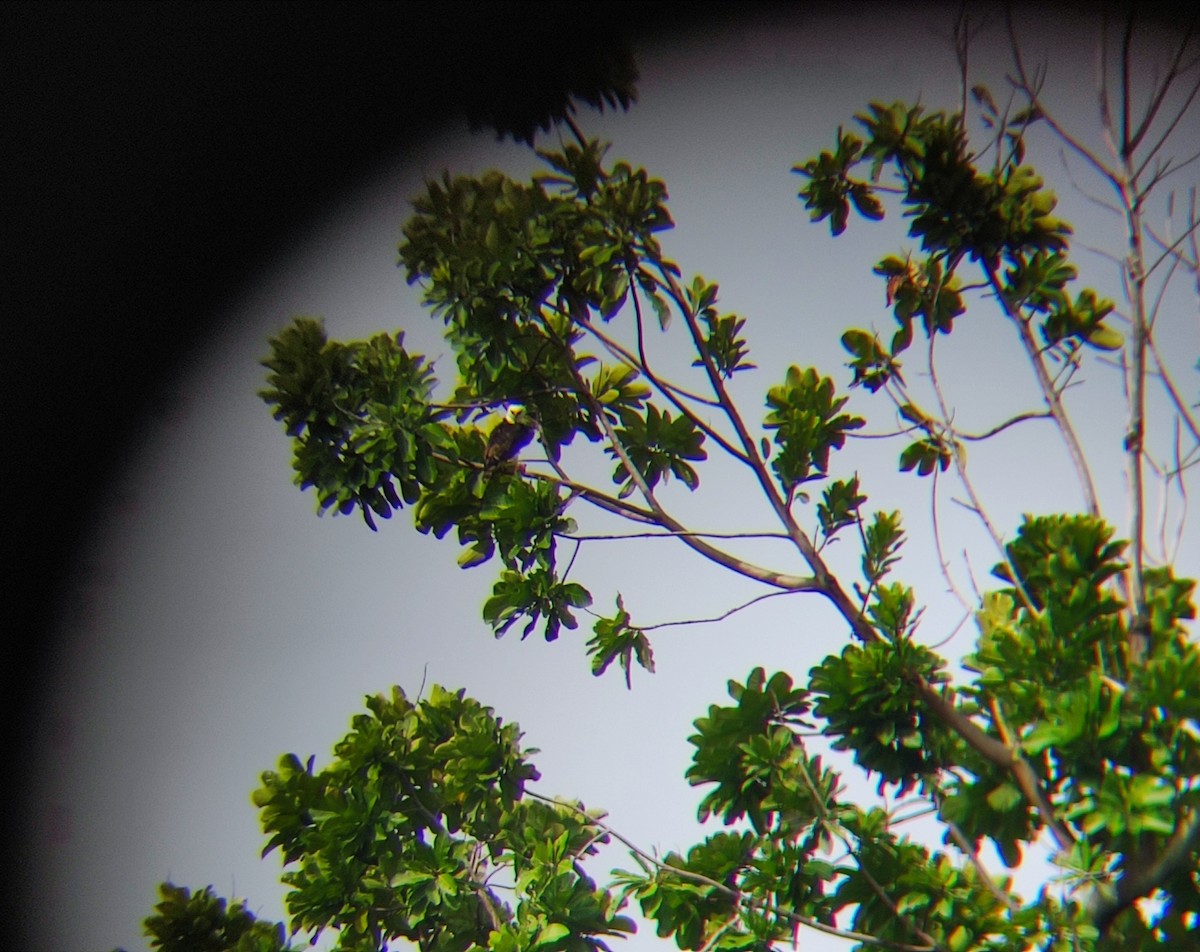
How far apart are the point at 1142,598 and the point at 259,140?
3415 millimetres

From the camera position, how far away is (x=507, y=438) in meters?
2.97

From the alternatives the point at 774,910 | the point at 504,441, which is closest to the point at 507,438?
the point at 504,441

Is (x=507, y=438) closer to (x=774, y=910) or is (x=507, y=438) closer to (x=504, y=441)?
(x=504, y=441)

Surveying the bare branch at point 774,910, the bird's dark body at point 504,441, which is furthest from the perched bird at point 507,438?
the bare branch at point 774,910

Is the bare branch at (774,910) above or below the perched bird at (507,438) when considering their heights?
below

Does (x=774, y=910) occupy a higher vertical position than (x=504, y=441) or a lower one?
lower

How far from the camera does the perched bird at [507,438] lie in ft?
9.66

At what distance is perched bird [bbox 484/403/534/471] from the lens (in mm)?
2945

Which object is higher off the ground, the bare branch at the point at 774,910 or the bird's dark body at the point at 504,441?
the bird's dark body at the point at 504,441

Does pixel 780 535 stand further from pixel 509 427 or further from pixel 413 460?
pixel 413 460

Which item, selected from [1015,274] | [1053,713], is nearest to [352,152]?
[1015,274]

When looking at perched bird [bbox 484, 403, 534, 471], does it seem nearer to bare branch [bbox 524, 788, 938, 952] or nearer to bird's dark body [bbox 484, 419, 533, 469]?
bird's dark body [bbox 484, 419, 533, 469]

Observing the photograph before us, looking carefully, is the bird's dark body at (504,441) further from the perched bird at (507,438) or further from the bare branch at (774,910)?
the bare branch at (774,910)

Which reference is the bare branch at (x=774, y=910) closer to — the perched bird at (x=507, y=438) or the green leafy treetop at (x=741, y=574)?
the green leafy treetop at (x=741, y=574)
